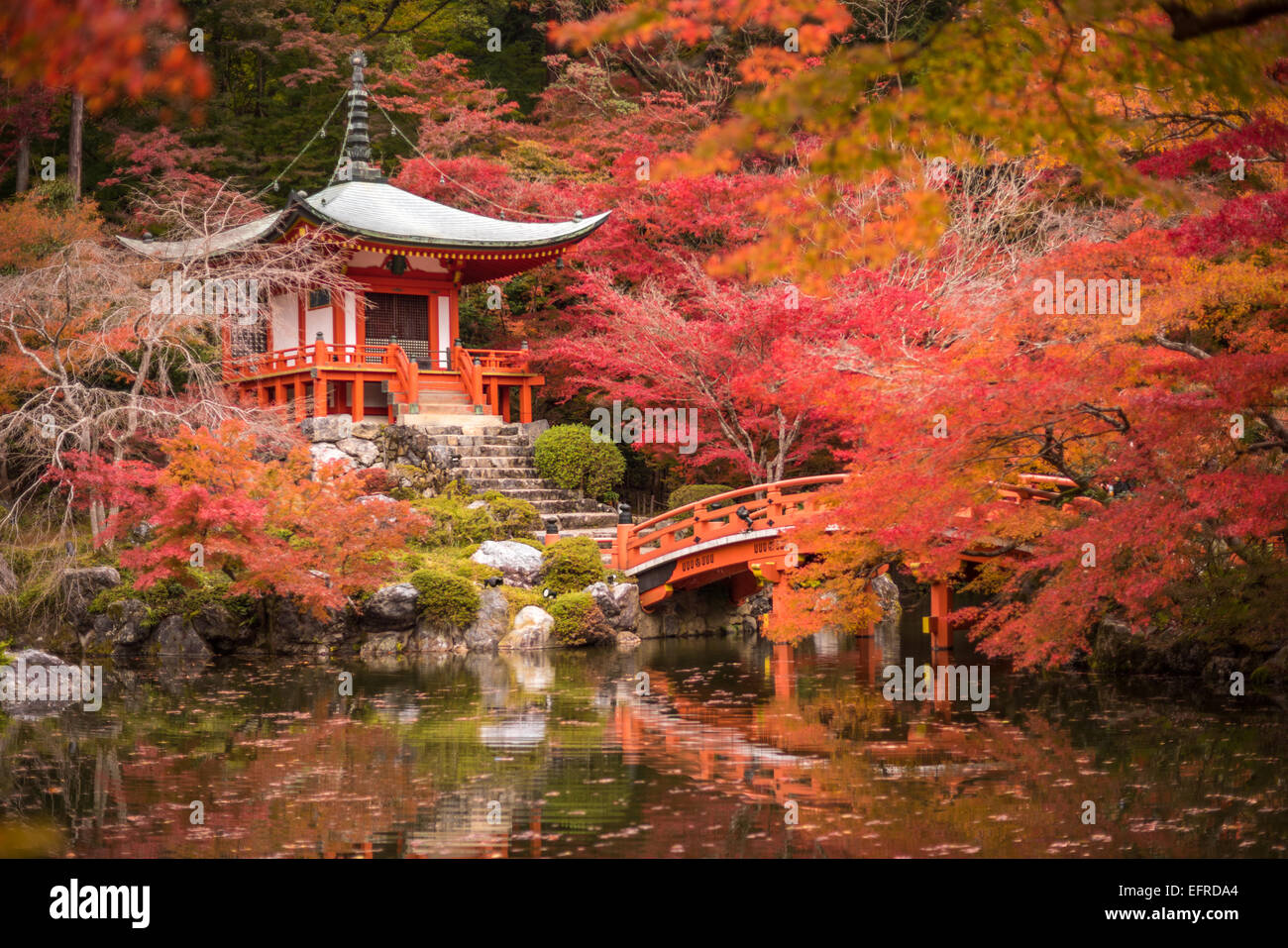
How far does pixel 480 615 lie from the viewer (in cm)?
1625

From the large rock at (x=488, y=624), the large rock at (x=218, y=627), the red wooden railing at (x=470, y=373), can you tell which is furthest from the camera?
the red wooden railing at (x=470, y=373)

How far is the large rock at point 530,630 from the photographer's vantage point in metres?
16.3

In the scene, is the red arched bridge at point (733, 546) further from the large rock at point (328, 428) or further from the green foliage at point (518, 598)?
the large rock at point (328, 428)

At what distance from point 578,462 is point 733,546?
14.2 ft

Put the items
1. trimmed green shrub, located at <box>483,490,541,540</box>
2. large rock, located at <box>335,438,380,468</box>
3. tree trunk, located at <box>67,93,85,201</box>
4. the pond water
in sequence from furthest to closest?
tree trunk, located at <box>67,93,85,201</box>
large rock, located at <box>335,438,380,468</box>
trimmed green shrub, located at <box>483,490,541,540</box>
the pond water

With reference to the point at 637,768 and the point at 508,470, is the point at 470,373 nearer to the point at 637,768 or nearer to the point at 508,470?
the point at 508,470

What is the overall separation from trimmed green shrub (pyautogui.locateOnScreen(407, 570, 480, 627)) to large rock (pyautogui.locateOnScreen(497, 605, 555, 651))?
0.58 m

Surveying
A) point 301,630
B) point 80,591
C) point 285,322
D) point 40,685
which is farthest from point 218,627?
point 285,322

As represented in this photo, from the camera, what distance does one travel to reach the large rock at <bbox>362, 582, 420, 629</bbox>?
1585cm

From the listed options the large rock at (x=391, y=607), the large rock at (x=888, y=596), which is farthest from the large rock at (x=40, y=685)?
the large rock at (x=888, y=596)

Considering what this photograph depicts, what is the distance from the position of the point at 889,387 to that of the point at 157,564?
8.75 meters

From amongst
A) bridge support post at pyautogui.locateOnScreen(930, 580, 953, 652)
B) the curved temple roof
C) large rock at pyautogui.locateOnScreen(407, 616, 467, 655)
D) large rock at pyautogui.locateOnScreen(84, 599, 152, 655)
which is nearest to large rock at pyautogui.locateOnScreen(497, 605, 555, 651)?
large rock at pyautogui.locateOnScreen(407, 616, 467, 655)

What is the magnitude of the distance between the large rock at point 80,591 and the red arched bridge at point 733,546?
5992mm

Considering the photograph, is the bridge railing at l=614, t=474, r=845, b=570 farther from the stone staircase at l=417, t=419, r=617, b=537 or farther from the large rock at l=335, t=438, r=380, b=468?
the large rock at l=335, t=438, r=380, b=468
